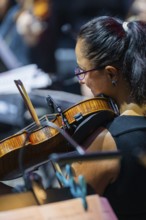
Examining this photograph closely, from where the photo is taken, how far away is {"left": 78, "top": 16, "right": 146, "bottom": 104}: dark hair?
2.05 metres

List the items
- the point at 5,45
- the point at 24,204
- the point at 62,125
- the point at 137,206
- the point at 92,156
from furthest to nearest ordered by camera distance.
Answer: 1. the point at 5,45
2. the point at 62,125
3. the point at 137,206
4. the point at 24,204
5. the point at 92,156

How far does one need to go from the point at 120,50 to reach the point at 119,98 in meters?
0.18

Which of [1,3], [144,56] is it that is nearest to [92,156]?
[144,56]

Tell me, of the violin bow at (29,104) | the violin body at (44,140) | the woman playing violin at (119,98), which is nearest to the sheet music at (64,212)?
the woman playing violin at (119,98)

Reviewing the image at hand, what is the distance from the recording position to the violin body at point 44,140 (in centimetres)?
206

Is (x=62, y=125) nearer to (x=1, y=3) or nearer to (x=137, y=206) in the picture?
(x=137, y=206)

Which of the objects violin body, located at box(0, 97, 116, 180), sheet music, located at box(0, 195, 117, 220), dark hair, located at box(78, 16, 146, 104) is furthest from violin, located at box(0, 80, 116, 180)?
sheet music, located at box(0, 195, 117, 220)

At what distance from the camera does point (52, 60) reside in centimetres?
583

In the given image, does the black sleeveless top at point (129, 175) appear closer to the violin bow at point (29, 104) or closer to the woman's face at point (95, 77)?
the woman's face at point (95, 77)

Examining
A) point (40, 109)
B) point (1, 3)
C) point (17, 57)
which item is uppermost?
point (1, 3)

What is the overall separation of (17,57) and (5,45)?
171mm

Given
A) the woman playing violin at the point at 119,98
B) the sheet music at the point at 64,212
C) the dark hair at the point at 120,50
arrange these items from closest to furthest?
1. the sheet music at the point at 64,212
2. the woman playing violin at the point at 119,98
3. the dark hair at the point at 120,50

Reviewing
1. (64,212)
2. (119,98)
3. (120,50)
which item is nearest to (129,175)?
(119,98)

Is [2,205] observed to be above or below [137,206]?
above
